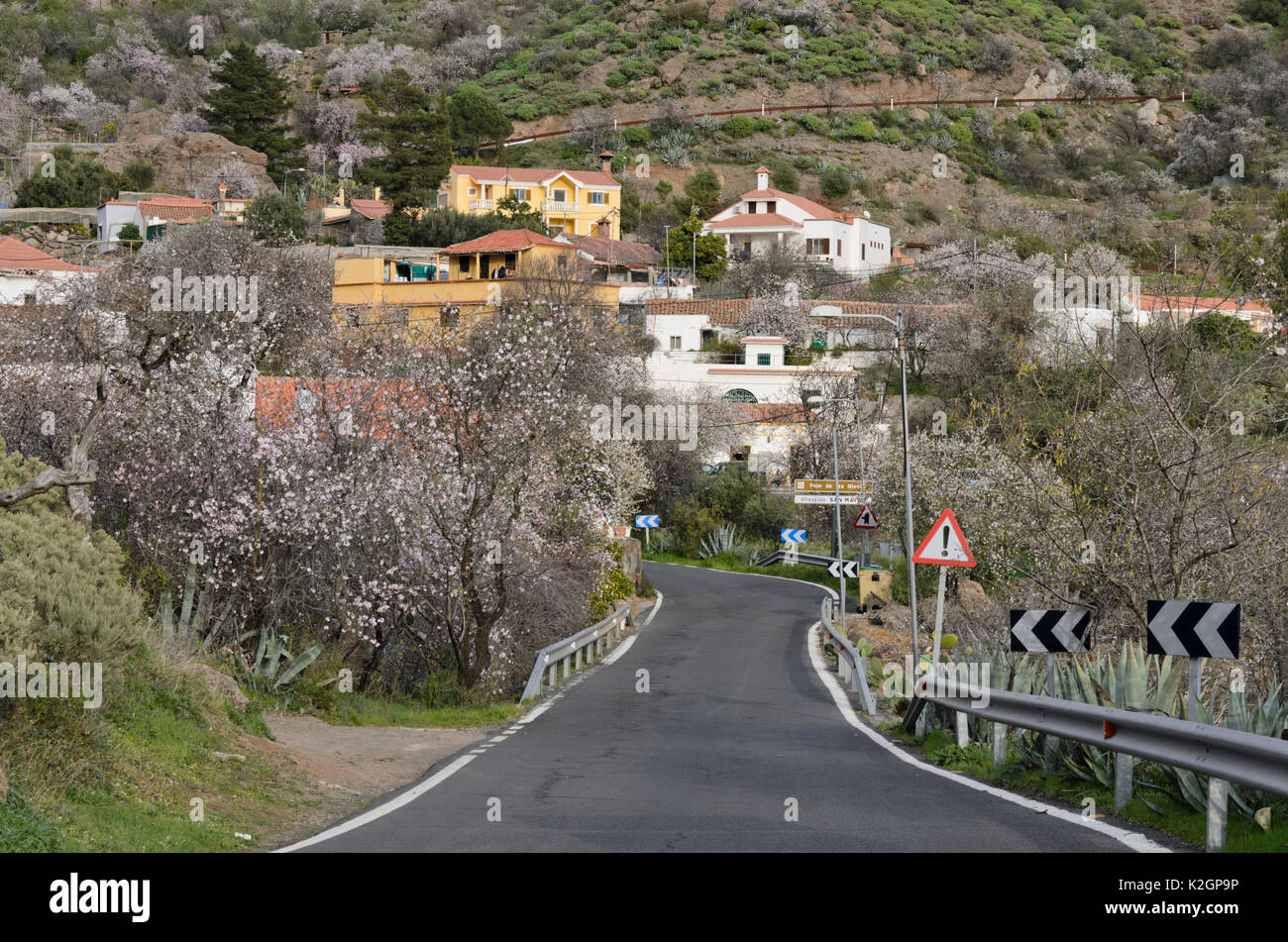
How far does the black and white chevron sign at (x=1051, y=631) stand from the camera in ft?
40.7

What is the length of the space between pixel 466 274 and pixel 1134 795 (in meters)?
66.9

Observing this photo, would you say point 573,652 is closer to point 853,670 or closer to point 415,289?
point 853,670

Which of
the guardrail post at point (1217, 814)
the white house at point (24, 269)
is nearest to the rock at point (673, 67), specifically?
the white house at point (24, 269)

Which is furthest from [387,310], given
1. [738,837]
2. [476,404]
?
[738,837]

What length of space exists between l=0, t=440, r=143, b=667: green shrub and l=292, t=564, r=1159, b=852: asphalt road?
276 cm

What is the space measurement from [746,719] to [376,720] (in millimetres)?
5224

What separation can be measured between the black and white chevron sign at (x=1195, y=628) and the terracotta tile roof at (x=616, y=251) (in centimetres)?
7830

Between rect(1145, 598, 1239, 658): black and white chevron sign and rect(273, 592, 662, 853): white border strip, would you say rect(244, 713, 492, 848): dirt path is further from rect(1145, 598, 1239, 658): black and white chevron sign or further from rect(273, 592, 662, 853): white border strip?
rect(1145, 598, 1239, 658): black and white chevron sign

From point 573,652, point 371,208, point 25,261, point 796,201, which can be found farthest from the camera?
point 796,201

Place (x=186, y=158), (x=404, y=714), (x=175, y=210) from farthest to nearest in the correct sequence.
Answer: (x=186, y=158) < (x=175, y=210) < (x=404, y=714)

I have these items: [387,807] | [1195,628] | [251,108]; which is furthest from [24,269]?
[1195,628]

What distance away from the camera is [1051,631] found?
Answer: 12523 mm

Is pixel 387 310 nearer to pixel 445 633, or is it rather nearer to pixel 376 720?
pixel 445 633

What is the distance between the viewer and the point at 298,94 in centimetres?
14762
